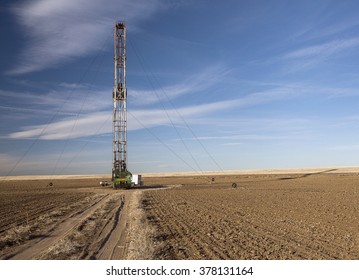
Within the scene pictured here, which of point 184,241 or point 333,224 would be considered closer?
point 184,241

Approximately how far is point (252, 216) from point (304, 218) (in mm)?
2389

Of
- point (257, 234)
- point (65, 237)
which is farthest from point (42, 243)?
point (257, 234)

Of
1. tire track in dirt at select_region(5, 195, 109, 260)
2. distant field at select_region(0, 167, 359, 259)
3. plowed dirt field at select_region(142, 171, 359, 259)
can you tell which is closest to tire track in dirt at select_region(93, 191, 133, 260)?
distant field at select_region(0, 167, 359, 259)

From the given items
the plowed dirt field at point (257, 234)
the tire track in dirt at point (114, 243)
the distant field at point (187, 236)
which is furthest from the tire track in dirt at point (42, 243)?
the plowed dirt field at point (257, 234)

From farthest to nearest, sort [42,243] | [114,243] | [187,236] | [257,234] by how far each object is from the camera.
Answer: [257,234] → [187,236] → [42,243] → [114,243]

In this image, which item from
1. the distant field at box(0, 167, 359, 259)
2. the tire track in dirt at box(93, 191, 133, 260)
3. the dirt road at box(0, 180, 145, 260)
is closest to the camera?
the tire track in dirt at box(93, 191, 133, 260)

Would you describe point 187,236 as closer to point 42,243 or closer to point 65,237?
point 65,237

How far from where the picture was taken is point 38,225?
15906mm

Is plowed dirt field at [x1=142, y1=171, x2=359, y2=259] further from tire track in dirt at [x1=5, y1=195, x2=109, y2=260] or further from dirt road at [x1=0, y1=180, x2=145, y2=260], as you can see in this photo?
tire track in dirt at [x1=5, y1=195, x2=109, y2=260]

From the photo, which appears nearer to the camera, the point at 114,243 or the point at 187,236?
the point at 114,243

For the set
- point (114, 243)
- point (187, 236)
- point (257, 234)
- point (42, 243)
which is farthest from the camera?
point (257, 234)

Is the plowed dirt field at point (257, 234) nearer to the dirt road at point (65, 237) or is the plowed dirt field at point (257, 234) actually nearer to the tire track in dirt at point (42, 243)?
the dirt road at point (65, 237)
